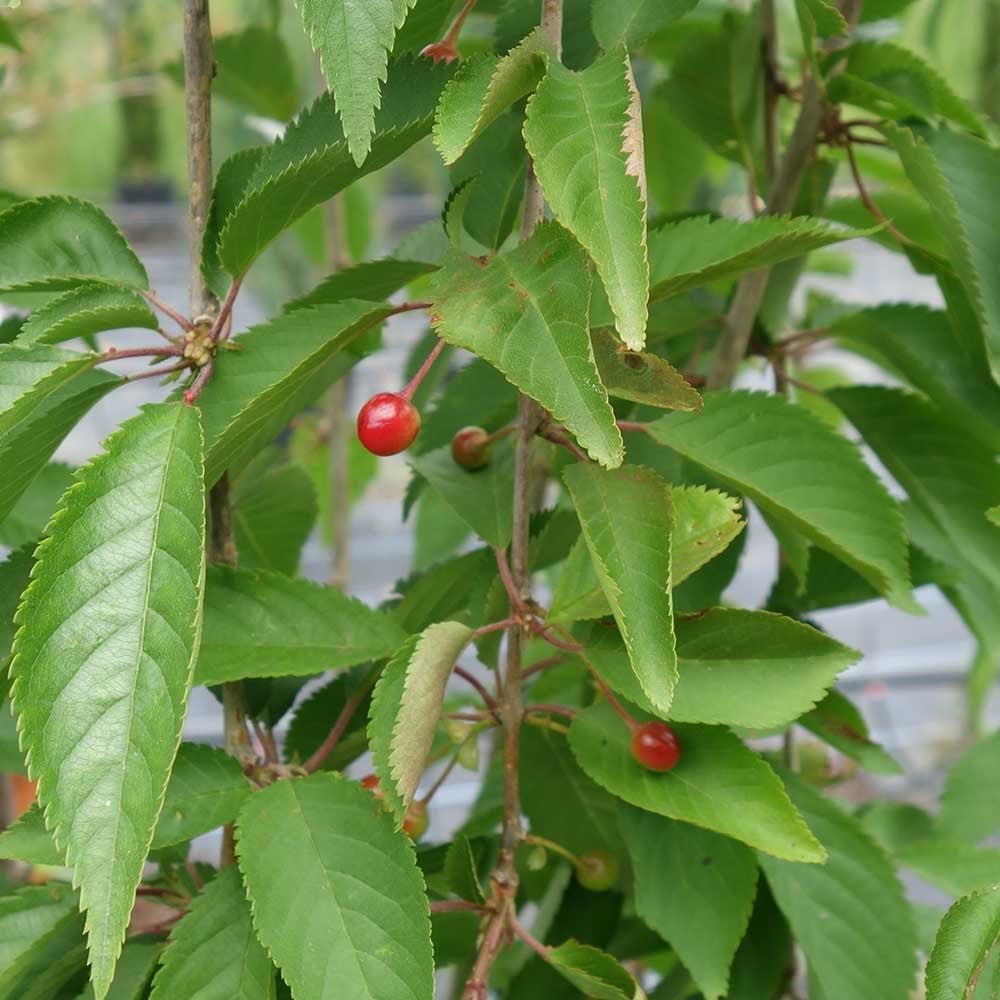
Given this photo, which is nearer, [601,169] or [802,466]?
[601,169]

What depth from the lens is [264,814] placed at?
0.38 meters

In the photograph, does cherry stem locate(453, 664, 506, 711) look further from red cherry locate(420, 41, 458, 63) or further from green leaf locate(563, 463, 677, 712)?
red cherry locate(420, 41, 458, 63)

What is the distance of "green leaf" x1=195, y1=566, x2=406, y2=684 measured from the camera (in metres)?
0.40

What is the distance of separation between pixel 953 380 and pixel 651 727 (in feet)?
0.77

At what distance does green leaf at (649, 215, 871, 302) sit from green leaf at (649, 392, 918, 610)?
0.21ft

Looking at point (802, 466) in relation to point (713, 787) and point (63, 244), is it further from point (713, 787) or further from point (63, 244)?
point (63, 244)

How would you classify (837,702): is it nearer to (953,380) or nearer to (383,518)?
(953,380)

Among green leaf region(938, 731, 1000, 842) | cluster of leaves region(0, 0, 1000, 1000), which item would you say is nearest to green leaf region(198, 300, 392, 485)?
cluster of leaves region(0, 0, 1000, 1000)

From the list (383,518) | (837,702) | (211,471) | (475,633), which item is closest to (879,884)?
(837,702)

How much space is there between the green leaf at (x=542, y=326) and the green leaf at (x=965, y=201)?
7.8 inches

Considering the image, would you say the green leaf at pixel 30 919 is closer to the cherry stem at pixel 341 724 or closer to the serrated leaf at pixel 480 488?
the cherry stem at pixel 341 724

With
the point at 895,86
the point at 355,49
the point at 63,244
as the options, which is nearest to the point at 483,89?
the point at 355,49

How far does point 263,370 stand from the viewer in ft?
1.21

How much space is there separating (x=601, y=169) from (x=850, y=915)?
1.09 ft
